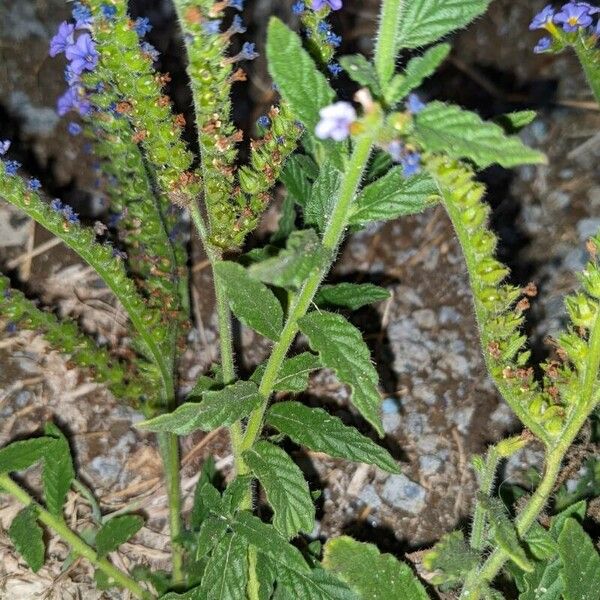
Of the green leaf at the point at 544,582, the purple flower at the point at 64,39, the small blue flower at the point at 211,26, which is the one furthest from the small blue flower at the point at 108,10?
the green leaf at the point at 544,582

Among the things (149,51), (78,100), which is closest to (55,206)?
(78,100)

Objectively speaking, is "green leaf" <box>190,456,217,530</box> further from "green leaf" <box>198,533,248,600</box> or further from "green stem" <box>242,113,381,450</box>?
"green stem" <box>242,113,381,450</box>

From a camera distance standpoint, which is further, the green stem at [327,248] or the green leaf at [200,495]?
the green leaf at [200,495]

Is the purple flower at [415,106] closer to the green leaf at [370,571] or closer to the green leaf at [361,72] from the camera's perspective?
the green leaf at [361,72]

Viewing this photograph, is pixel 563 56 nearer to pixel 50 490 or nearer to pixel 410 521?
pixel 410 521

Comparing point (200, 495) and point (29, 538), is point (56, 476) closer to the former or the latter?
point (29, 538)

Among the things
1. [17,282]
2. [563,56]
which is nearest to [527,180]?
[563,56]
